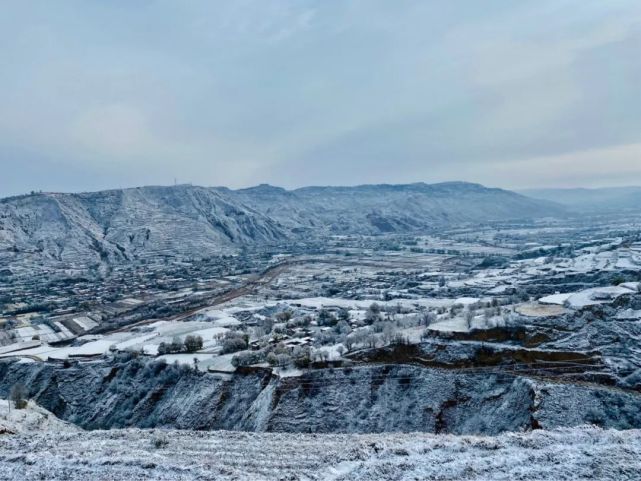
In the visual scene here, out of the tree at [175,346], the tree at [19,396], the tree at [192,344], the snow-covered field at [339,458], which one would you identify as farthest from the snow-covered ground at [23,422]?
the tree at [192,344]

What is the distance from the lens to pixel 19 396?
38188 millimetres

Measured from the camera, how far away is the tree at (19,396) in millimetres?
31672

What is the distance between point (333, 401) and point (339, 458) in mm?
17911

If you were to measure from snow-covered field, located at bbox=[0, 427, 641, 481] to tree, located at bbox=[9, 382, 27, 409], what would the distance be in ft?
46.7

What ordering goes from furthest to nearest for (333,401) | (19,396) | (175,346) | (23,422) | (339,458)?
1. (175,346)
2. (19,396)
3. (333,401)
4. (23,422)
5. (339,458)

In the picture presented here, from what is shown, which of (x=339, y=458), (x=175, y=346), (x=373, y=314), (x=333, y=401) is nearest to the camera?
(x=339, y=458)

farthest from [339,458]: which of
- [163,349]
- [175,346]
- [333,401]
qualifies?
[163,349]

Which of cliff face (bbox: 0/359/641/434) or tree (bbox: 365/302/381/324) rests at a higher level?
tree (bbox: 365/302/381/324)

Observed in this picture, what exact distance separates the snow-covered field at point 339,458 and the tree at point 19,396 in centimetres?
1423

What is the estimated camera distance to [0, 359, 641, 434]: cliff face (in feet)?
93.5

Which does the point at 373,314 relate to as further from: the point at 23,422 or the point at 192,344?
the point at 23,422

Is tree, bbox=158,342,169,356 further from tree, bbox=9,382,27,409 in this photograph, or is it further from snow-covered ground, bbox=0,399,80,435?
snow-covered ground, bbox=0,399,80,435

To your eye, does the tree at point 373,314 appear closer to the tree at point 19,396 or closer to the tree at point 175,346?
the tree at point 175,346

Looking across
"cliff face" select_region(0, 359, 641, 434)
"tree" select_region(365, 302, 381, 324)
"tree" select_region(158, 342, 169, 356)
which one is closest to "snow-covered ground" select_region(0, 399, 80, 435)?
"cliff face" select_region(0, 359, 641, 434)
